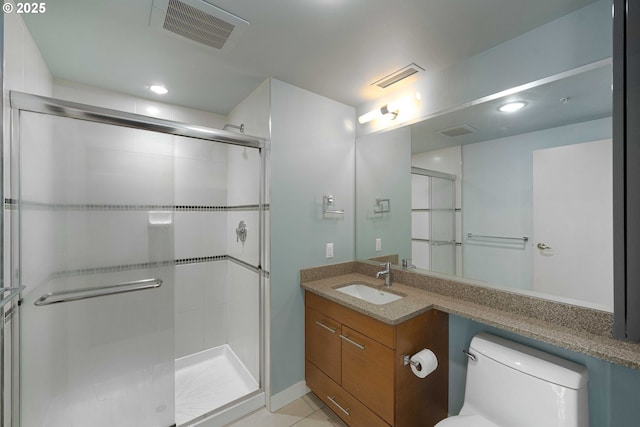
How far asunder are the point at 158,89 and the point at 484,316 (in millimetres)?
2839

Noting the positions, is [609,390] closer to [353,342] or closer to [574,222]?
[574,222]

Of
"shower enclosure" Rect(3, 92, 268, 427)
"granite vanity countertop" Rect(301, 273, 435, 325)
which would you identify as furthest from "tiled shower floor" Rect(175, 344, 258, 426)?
"granite vanity countertop" Rect(301, 273, 435, 325)

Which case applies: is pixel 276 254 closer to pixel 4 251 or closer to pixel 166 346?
pixel 166 346

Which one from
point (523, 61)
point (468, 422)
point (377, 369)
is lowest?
point (468, 422)

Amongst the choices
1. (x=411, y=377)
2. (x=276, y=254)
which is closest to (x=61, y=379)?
(x=276, y=254)

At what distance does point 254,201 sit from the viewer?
2137 millimetres

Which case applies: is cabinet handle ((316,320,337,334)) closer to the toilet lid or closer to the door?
the toilet lid

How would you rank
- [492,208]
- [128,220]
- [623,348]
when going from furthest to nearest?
[492,208], [128,220], [623,348]

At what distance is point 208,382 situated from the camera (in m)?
2.25

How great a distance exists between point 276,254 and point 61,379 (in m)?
1.34

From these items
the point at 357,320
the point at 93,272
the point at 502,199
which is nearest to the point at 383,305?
the point at 357,320

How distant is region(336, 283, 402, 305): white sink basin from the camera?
188 centimetres

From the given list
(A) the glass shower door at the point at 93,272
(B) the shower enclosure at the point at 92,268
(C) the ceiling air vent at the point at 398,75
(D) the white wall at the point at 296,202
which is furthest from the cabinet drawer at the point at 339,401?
(C) the ceiling air vent at the point at 398,75

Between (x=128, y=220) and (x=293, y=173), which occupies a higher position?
(x=293, y=173)
